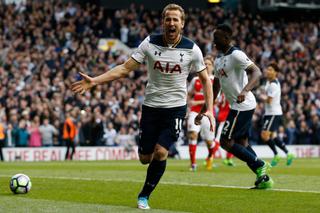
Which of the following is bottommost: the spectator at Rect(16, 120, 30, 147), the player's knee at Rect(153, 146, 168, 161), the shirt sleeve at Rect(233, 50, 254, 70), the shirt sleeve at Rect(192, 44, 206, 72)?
the spectator at Rect(16, 120, 30, 147)

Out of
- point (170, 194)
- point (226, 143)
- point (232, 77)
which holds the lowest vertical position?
point (170, 194)

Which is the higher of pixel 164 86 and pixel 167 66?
pixel 167 66

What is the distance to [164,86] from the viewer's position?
34.9ft

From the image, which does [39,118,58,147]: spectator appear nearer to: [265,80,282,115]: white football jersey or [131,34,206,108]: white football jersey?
[265,80,282,115]: white football jersey

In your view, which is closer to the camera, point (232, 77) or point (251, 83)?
point (251, 83)

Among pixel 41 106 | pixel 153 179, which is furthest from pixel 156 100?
pixel 41 106

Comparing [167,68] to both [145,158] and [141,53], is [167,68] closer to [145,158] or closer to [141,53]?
[141,53]

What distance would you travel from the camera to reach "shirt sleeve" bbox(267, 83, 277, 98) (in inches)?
859

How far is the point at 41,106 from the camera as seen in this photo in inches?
1163

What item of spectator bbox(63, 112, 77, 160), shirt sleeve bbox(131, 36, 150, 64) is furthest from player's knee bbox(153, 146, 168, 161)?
spectator bbox(63, 112, 77, 160)

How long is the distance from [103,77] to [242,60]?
13.8ft

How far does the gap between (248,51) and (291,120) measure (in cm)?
628

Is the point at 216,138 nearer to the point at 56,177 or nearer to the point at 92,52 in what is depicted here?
the point at 56,177

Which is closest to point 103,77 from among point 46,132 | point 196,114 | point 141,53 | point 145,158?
point 141,53
